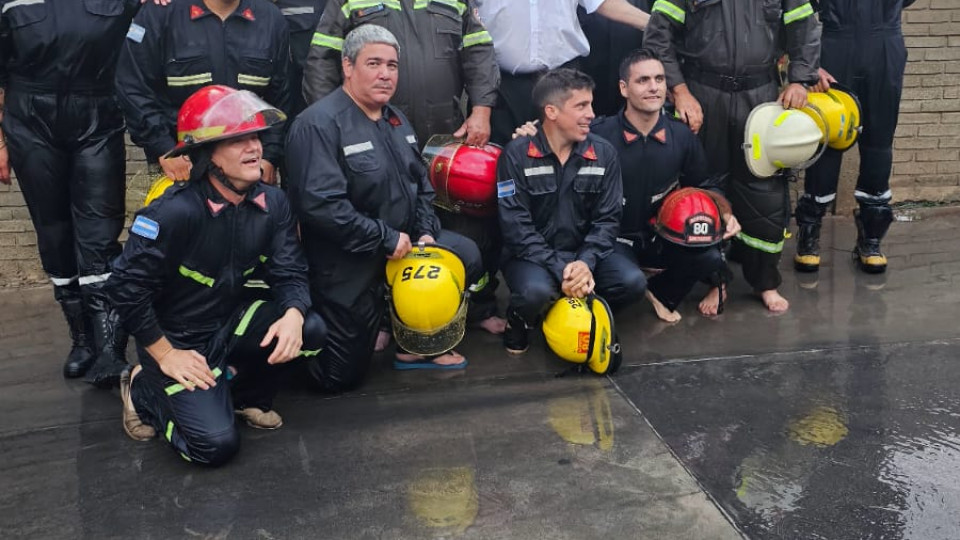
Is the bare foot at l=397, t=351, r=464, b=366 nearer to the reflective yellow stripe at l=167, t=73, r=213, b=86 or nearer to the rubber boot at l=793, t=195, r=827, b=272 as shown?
the reflective yellow stripe at l=167, t=73, r=213, b=86

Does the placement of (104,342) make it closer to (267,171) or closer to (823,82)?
(267,171)

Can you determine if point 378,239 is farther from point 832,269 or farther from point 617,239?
point 832,269

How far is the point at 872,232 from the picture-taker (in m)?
5.87

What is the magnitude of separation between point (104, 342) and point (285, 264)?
3.99ft

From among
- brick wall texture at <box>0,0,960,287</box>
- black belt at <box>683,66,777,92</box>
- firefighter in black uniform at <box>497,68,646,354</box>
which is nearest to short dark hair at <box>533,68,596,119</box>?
firefighter in black uniform at <box>497,68,646,354</box>

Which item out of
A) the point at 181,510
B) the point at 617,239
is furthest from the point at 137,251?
the point at 617,239

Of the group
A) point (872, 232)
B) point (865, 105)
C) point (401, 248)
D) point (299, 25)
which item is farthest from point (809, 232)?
point (299, 25)

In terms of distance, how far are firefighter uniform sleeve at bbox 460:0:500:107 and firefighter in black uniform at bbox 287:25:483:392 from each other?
61 centimetres

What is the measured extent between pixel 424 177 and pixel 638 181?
3.88 ft

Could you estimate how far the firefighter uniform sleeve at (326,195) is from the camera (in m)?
4.20

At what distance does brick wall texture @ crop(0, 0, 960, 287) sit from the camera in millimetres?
6773

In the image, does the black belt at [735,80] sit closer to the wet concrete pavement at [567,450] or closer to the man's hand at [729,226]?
the man's hand at [729,226]

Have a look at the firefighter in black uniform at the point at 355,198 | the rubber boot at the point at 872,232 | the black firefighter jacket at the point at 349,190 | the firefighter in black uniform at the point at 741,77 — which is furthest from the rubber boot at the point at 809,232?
the black firefighter jacket at the point at 349,190

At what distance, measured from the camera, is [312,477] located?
362cm
